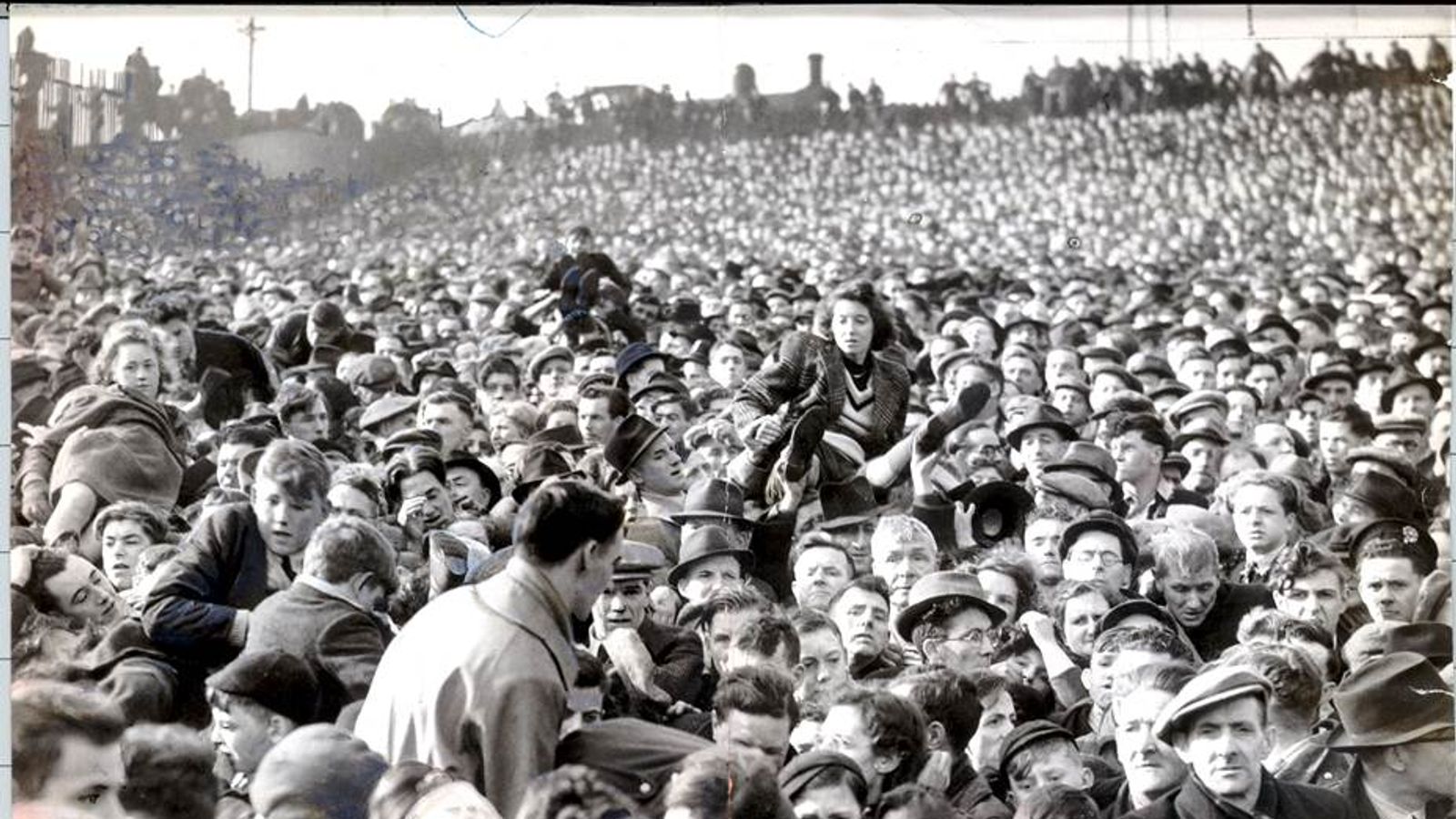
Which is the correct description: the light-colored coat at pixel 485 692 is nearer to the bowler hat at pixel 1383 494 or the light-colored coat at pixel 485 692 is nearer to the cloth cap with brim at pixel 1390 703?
the cloth cap with brim at pixel 1390 703

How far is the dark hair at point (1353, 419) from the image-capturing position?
28.7 feet

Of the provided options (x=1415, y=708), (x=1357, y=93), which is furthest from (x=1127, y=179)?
(x=1415, y=708)

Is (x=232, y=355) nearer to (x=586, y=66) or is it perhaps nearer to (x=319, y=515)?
(x=319, y=515)

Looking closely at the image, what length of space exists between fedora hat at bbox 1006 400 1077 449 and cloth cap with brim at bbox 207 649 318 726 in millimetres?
2634

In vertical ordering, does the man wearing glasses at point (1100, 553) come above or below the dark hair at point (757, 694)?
above

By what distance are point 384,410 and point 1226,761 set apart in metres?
3.08

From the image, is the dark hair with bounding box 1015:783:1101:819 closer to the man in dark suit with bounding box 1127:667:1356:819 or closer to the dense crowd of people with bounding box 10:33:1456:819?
the dense crowd of people with bounding box 10:33:1456:819

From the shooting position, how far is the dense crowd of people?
25.7ft

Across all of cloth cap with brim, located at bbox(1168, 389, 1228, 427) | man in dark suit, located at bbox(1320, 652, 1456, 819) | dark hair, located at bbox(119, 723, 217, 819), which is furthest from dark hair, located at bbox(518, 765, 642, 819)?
cloth cap with brim, located at bbox(1168, 389, 1228, 427)

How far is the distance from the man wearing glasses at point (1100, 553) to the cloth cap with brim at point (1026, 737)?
0.57 metres

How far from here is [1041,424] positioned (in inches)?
343

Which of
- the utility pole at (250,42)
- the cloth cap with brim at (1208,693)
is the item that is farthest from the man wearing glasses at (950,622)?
the utility pole at (250,42)

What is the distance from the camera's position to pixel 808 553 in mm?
8320

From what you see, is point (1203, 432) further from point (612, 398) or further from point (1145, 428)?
point (612, 398)
